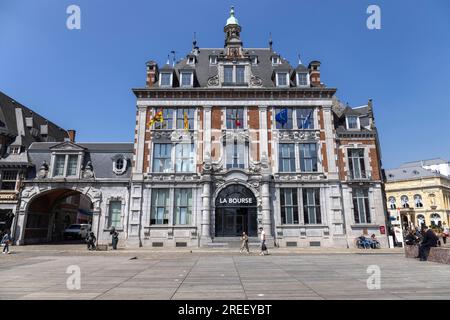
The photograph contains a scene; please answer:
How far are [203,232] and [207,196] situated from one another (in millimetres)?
3421

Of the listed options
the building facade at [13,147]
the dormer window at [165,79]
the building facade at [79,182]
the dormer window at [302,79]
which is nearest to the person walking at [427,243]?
the dormer window at [302,79]

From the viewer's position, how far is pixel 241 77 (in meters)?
31.8

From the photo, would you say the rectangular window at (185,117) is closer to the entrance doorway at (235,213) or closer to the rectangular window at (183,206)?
the rectangular window at (183,206)

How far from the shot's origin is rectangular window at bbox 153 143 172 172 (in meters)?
29.6

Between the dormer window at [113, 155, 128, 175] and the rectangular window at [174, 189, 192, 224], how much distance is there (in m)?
6.41

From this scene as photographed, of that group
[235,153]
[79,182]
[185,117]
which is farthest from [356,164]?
[79,182]

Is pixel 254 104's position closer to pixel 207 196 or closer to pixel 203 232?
pixel 207 196

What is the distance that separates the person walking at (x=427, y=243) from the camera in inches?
614

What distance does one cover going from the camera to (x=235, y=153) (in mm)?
30000

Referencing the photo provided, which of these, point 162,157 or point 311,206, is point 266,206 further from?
point 162,157

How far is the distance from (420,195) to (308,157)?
63.8m

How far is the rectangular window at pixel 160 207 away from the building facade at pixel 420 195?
62403 mm
